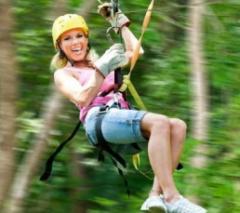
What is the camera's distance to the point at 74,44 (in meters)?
4.44

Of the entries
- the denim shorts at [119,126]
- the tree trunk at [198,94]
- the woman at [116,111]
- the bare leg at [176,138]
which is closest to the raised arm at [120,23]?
the woman at [116,111]

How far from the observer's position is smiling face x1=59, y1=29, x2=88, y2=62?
441cm

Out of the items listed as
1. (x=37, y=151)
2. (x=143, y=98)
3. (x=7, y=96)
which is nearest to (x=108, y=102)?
(x=7, y=96)

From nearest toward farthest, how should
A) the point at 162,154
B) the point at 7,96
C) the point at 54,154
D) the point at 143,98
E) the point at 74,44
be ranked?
1. the point at 162,154
2. the point at 74,44
3. the point at 54,154
4. the point at 7,96
5. the point at 143,98

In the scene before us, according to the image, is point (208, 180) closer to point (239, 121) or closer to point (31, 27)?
point (239, 121)

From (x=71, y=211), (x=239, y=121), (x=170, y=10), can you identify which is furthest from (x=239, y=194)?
(x=71, y=211)

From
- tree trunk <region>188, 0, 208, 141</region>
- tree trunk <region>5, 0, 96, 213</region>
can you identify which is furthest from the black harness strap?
tree trunk <region>188, 0, 208, 141</region>

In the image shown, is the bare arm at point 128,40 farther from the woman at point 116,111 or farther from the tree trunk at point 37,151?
the tree trunk at point 37,151

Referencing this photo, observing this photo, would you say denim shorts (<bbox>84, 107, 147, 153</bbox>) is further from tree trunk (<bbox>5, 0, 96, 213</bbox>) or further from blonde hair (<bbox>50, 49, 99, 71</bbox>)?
tree trunk (<bbox>5, 0, 96, 213</bbox>)

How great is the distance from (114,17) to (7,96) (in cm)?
87

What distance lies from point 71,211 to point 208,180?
206 centimetres

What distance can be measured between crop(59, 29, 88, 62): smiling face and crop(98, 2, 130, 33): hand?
206 millimetres

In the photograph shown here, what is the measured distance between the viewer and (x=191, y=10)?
556 centimetres

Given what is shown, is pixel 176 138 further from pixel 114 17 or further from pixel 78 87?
pixel 114 17
